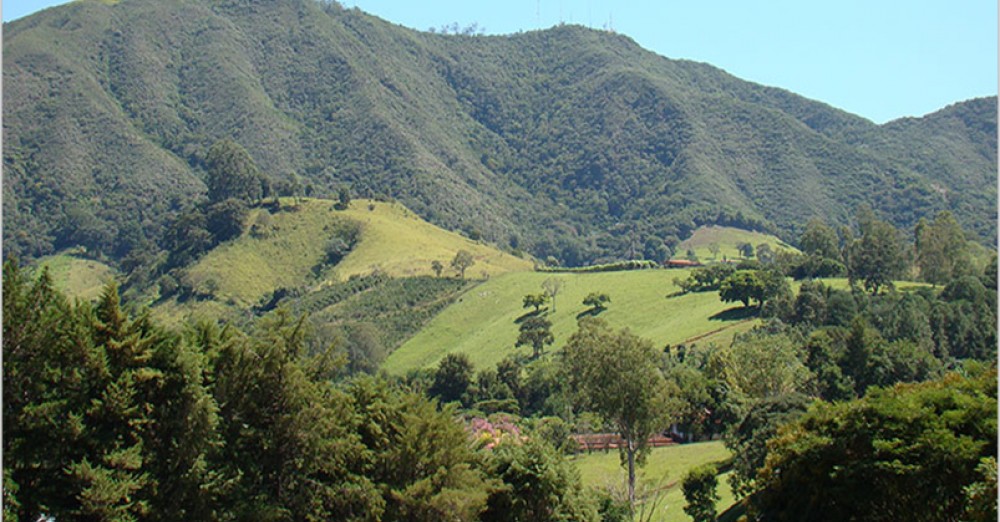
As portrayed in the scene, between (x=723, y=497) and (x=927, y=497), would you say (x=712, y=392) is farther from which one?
(x=927, y=497)

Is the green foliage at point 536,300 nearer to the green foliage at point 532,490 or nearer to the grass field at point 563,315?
the grass field at point 563,315

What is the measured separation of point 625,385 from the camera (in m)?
42.2

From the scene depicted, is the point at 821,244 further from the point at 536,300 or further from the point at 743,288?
the point at 536,300

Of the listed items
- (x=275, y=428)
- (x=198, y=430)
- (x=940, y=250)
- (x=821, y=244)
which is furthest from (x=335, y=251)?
(x=198, y=430)

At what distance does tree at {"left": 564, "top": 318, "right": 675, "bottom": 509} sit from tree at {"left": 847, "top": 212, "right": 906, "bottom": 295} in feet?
192

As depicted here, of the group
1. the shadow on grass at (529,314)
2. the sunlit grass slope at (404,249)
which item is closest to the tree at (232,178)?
the sunlit grass slope at (404,249)

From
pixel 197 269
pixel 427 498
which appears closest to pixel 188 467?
pixel 427 498

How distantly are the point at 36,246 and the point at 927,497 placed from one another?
171103 mm

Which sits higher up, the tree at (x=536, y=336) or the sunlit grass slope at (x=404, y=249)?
the sunlit grass slope at (x=404, y=249)

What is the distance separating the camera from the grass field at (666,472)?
40.2m

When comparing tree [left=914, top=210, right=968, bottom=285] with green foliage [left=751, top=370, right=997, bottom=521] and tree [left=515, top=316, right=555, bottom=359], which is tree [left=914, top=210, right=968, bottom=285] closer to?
tree [left=515, top=316, right=555, bottom=359]

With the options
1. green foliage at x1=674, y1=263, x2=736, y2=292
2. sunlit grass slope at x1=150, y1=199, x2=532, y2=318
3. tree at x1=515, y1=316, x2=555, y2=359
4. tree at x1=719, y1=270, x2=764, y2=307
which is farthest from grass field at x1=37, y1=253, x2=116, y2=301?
tree at x1=719, y1=270, x2=764, y2=307

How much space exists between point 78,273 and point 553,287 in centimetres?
9022

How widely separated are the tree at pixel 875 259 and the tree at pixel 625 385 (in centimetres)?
5844
